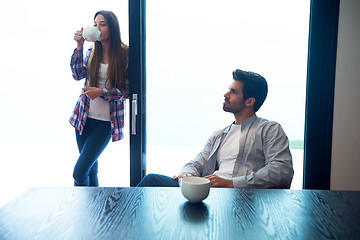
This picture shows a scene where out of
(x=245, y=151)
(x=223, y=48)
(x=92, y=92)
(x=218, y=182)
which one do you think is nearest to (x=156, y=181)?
(x=218, y=182)

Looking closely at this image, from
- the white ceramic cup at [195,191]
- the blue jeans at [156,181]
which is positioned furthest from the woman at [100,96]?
the white ceramic cup at [195,191]

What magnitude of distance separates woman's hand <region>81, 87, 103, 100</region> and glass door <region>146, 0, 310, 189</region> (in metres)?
0.43

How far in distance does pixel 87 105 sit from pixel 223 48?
3.73 feet

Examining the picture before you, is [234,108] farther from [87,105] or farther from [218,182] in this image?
[87,105]

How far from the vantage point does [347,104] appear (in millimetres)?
2000

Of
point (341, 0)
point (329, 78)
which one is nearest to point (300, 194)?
point (329, 78)

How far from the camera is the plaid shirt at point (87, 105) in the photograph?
1.85 metres

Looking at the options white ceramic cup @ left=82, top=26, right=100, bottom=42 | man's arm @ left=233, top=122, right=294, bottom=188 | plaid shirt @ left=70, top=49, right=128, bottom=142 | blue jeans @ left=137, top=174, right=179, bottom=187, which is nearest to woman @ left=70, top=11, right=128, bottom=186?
plaid shirt @ left=70, top=49, right=128, bottom=142

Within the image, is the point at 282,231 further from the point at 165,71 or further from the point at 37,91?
the point at 37,91

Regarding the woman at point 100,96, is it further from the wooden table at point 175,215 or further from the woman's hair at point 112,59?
the wooden table at point 175,215

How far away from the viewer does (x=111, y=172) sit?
11.4ft

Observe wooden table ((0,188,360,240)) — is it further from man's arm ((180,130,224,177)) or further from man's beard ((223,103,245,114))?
man's beard ((223,103,245,114))

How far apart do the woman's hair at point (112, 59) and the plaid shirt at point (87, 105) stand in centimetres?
7

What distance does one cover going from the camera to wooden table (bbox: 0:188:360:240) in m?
0.68
